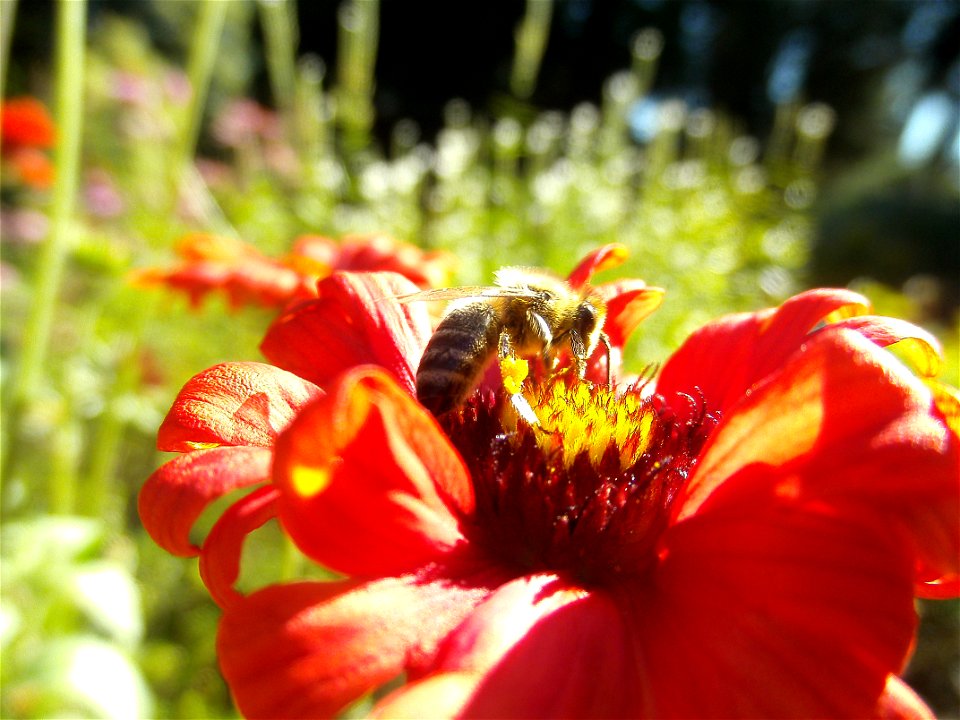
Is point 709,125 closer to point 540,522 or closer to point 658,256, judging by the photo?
point 658,256

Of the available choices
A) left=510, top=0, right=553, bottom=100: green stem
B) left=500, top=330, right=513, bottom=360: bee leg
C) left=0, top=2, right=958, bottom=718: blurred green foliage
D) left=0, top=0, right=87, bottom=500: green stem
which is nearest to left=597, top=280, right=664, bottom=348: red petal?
left=500, top=330, right=513, bottom=360: bee leg

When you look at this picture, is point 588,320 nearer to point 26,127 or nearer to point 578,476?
point 578,476

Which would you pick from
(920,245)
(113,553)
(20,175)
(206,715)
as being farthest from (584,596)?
(920,245)

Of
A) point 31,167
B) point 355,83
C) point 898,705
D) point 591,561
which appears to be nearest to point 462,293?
point 591,561

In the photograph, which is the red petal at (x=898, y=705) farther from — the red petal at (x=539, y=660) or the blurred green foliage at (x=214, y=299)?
the blurred green foliage at (x=214, y=299)

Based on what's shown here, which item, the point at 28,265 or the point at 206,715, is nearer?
the point at 206,715
